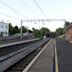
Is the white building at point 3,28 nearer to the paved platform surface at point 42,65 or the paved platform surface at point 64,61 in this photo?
the paved platform surface at point 64,61

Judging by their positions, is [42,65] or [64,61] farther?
[64,61]

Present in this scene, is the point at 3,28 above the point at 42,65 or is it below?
above

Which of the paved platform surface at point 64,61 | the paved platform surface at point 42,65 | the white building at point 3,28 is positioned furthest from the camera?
the white building at point 3,28

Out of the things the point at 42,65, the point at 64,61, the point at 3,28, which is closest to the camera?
the point at 42,65

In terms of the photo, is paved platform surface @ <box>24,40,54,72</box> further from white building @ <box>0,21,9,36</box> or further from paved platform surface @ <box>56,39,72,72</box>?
white building @ <box>0,21,9,36</box>

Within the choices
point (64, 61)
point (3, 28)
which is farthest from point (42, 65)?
point (3, 28)

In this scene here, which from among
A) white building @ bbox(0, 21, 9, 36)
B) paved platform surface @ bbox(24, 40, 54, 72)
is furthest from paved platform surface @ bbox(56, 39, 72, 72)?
white building @ bbox(0, 21, 9, 36)

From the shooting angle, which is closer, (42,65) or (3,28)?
(42,65)

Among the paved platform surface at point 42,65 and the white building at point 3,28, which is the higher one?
the white building at point 3,28

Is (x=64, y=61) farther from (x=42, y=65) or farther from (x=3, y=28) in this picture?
(x=3, y=28)

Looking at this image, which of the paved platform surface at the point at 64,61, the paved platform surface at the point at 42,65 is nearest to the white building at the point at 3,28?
the paved platform surface at the point at 64,61

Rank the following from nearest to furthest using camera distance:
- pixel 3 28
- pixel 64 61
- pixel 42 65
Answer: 1. pixel 42 65
2. pixel 64 61
3. pixel 3 28

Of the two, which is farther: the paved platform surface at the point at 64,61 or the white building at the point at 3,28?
the white building at the point at 3,28

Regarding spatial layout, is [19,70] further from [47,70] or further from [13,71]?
[47,70]
